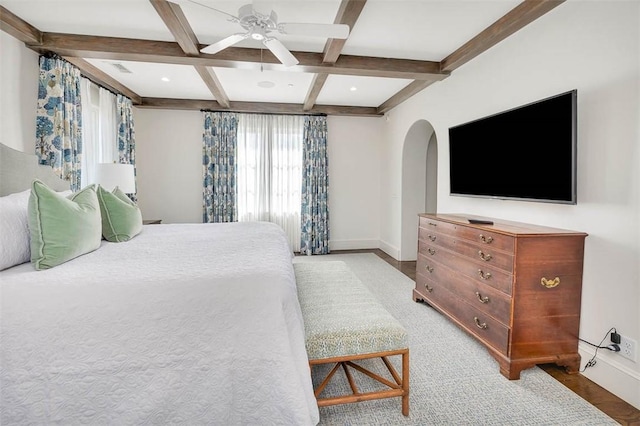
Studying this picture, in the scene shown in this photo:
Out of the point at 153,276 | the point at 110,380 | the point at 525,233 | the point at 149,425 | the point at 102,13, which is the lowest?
the point at 149,425

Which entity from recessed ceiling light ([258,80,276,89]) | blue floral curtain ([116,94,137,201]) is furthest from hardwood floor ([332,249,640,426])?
blue floral curtain ([116,94,137,201])

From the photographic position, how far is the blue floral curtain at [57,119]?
291cm

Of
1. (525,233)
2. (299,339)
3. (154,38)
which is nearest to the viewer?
(299,339)

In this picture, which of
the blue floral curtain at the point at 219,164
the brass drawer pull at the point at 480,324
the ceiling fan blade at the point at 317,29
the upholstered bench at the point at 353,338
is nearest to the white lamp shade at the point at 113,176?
the blue floral curtain at the point at 219,164

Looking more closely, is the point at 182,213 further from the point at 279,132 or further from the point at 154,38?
the point at 154,38

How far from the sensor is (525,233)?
1907mm

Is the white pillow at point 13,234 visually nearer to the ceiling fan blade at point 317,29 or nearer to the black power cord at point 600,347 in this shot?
the ceiling fan blade at point 317,29

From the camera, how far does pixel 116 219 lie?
2.22 m

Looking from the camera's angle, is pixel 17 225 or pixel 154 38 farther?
pixel 154 38

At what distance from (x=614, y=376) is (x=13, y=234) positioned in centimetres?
352

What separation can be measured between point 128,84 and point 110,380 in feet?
14.6

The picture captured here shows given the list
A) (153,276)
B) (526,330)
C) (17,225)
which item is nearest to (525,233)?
(526,330)

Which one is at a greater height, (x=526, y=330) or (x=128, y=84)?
(x=128, y=84)

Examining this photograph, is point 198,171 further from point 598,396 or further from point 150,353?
point 598,396
